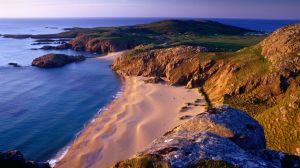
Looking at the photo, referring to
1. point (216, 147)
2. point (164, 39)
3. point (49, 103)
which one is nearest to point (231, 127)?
point (216, 147)

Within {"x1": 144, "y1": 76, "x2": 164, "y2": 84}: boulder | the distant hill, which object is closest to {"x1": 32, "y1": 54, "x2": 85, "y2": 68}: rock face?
{"x1": 144, "y1": 76, "x2": 164, "y2": 84}: boulder

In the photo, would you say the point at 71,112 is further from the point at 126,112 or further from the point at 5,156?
the point at 5,156

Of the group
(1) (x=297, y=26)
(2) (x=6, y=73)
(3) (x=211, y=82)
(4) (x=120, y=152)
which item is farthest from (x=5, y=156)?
(2) (x=6, y=73)

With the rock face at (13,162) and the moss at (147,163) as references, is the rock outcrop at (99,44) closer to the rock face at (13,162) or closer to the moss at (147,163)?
the rock face at (13,162)

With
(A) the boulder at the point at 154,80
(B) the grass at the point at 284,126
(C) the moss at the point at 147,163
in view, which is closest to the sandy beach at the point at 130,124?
(A) the boulder at the point at 154,80

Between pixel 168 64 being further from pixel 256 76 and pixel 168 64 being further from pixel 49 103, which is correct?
pixel 49 103

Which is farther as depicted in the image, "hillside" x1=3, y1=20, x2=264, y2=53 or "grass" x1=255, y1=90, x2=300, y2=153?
"hillside" x1=3, y1=20, x2=264, y2=53

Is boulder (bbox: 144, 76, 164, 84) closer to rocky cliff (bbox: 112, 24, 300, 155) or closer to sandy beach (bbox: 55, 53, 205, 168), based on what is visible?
rocky cliff (bbox: 112, 24, 300, 155)
